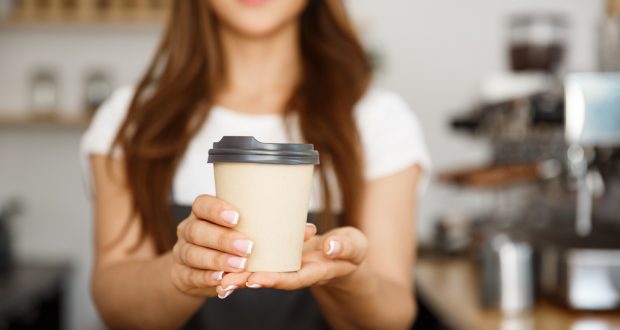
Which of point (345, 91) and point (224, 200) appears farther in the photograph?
point (345, 91)

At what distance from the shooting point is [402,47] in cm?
382

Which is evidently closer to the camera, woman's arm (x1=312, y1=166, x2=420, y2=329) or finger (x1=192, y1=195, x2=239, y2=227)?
finger (x1=192, y1=195, x2=239, y2=227)

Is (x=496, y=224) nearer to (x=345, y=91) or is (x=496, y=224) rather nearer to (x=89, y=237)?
(x=345, y=91)

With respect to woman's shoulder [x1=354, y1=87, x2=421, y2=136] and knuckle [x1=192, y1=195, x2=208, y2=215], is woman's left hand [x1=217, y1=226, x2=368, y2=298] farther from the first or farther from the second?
woman's shoulder [x1=354, y1=87, x2=421, y2=136]

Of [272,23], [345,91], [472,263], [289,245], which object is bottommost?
[472,263]

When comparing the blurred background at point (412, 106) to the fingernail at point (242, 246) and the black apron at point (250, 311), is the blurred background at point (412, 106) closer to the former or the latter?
the black apron at point (250, 311)

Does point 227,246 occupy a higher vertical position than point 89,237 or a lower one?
higher

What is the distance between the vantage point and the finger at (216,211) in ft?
2.08

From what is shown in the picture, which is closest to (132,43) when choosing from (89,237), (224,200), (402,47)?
(89,237)

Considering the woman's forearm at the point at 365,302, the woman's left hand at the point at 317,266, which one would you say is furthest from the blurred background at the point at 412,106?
the woman's left hand at the point at 317,266

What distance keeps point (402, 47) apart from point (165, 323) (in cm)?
300

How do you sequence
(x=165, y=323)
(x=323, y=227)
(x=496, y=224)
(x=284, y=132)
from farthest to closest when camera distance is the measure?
(x=496, y=224), (x=284, y=132), (x=323, y=227), (x=165, y=323)

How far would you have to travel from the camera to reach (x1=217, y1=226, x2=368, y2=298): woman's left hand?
2.14 ft

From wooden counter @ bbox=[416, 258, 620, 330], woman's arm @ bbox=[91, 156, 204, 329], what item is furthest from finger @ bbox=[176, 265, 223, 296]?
wooden counter @ bbox=[416, 258, 620, 330]
